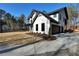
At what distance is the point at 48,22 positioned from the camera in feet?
11.1

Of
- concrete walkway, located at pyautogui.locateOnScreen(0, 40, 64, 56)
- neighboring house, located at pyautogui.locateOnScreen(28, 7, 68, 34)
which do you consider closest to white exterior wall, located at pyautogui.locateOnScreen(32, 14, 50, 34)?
neighboring house, located at pyautogui.locateOnScreen(28, 7, 68, 34)

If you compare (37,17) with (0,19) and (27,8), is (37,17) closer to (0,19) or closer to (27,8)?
(27,8)

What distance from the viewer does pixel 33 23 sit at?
340 cm

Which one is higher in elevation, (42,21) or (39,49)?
(42,21)

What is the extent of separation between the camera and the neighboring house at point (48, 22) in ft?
11.1

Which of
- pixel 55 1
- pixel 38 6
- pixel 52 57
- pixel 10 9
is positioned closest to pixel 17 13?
pixel 10 9

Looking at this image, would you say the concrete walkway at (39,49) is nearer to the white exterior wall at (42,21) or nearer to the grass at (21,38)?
the grass at (21,38)

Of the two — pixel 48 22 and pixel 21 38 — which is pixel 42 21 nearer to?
pixel 48 22

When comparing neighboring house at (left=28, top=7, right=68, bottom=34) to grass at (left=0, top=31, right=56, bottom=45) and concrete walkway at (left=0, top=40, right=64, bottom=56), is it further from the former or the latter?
concrete walkway at (left=0, top=40, right=64, bottom=56)

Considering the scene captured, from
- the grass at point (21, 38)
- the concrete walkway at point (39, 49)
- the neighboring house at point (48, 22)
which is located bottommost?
the concrete walkway at point (39, 49)

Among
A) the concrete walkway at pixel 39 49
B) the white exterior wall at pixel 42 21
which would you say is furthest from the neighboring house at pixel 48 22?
the concrete walkway at pixel 39 49

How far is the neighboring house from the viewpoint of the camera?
3369 mm

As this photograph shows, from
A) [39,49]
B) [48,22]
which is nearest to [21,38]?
[39,49]

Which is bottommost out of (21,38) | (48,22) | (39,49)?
(39,49)
